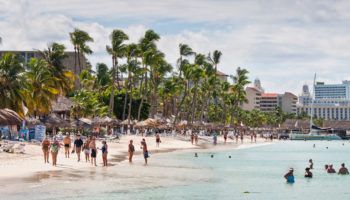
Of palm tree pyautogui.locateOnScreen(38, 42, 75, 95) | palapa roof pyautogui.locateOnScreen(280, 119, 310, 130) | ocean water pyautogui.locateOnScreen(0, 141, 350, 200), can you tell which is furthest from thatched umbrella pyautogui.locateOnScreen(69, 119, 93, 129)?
palapa roof pyautogui.locateOnScreen(280, 119, 310, 130)

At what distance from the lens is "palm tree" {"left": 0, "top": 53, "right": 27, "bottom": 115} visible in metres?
34.8

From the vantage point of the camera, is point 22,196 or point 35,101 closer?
point 22,196

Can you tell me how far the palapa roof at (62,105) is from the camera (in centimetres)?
5359

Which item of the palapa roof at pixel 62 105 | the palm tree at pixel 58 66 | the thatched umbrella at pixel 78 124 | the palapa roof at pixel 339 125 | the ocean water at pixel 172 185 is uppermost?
the palm tree at pixel 58 66

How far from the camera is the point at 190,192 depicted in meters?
18.5

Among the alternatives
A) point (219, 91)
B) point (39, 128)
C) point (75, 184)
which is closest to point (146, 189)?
point (75, 184)

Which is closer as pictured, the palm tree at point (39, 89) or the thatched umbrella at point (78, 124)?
the palm tree at point (39, 89)

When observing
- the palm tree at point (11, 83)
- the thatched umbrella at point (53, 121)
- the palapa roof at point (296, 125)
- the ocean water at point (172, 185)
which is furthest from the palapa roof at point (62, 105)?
the palapa roof at point (296, 125)

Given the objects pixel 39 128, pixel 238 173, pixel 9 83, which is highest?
pixel 9 83

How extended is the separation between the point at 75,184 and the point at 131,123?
1637 inches

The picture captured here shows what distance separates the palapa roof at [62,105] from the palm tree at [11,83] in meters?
16.4

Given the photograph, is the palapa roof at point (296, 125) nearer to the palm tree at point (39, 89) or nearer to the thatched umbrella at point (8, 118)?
the palm tree at point (39, 89)

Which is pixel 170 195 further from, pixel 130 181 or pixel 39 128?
pixel 39 128

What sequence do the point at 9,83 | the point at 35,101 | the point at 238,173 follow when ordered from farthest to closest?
the point at 35,101 → the point at 9,83 → the point at 238,173
